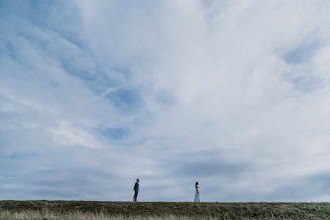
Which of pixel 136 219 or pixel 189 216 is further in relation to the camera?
pixel 189 216

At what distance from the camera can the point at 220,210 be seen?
22.6m

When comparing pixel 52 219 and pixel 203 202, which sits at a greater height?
pixel 203 202

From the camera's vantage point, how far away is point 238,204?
2402 centimetres

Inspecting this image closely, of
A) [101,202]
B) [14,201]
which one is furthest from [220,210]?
[14,201]

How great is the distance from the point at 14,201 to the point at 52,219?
833cm

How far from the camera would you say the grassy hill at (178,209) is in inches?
831

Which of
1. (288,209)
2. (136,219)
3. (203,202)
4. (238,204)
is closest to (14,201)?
(136,219)

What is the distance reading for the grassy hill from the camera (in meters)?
21.1

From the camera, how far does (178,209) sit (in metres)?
22.6

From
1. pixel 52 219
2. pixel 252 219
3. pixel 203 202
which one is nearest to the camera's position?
pixel 52 219

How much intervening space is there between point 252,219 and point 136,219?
30.5 ft

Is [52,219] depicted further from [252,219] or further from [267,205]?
[267,205]

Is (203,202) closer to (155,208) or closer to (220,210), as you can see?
(220,210)

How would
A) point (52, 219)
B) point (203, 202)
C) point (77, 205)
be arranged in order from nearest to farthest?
point (52, 219)
point (77, 205)
point (203, 202)
